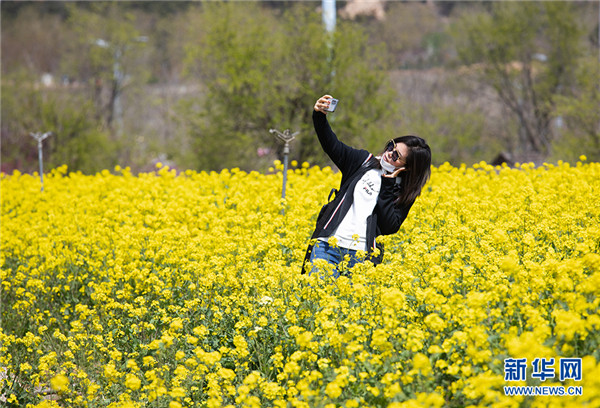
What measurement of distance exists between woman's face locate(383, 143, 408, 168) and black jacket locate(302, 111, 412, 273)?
117 mm

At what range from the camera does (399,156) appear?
4695 mm

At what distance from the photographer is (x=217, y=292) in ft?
16.2

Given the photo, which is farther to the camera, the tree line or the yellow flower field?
the tree line

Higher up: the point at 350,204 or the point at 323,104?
the point at 323,104

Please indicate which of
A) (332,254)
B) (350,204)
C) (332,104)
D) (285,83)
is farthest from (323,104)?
(285,83)

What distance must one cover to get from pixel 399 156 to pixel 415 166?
0.47ft

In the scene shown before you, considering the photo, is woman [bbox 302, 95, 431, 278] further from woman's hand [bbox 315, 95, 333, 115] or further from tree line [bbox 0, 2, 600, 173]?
tree line [bbox 0, 2, 600, 173]

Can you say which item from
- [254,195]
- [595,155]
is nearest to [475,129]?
[595,155]

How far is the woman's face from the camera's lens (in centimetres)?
470

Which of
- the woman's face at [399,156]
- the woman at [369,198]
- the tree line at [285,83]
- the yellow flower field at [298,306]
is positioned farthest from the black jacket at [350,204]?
the tree line at [285,83]

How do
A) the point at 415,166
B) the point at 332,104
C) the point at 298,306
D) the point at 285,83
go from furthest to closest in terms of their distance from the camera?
the point at 285,83, the point at 415,166, the point at 332,104, the point at 298,306

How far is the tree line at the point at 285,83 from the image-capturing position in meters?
16.5

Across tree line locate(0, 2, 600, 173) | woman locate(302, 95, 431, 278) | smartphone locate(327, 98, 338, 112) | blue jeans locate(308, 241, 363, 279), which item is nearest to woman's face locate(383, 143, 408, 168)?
woman locate(302, 95, 431, 278)

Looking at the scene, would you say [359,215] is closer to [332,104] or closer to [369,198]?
[369,198]
